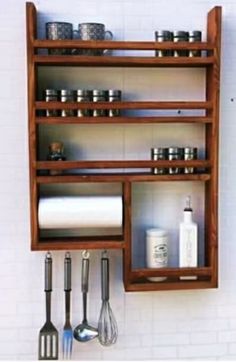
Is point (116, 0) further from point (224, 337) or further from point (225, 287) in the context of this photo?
point (224, 337)

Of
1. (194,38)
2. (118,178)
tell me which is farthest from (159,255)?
(194,38)

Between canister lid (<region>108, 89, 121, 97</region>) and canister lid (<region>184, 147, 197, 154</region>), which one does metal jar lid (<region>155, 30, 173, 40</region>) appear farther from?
canister lid (<region>184, 147, 197, 154</region>)

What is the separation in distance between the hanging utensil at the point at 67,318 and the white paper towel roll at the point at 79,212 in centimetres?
12

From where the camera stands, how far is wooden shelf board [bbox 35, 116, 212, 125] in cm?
121

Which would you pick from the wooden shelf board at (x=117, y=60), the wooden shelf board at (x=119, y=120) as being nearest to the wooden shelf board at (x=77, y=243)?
the wooden shelf board at (x=119, y=120)

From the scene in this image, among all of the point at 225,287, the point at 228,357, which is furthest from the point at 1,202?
the point at 228,357

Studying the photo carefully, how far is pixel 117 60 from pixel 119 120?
154mm

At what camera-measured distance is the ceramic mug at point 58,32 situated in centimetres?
121

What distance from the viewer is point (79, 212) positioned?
1231mm

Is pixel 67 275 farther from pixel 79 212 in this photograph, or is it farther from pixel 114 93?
pixel 114 93

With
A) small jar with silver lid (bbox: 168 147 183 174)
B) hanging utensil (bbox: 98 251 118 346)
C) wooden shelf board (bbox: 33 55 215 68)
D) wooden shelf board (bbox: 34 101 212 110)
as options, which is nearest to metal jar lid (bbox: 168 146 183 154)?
small jar with silver lid (bbox: 168 147 183 174)

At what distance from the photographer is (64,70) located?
1302mm

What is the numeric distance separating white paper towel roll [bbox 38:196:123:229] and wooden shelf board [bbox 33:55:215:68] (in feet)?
1.16

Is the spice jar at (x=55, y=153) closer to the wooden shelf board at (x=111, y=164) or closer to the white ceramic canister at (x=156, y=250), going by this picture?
the wooden shelf board at (x=111, y=164)
